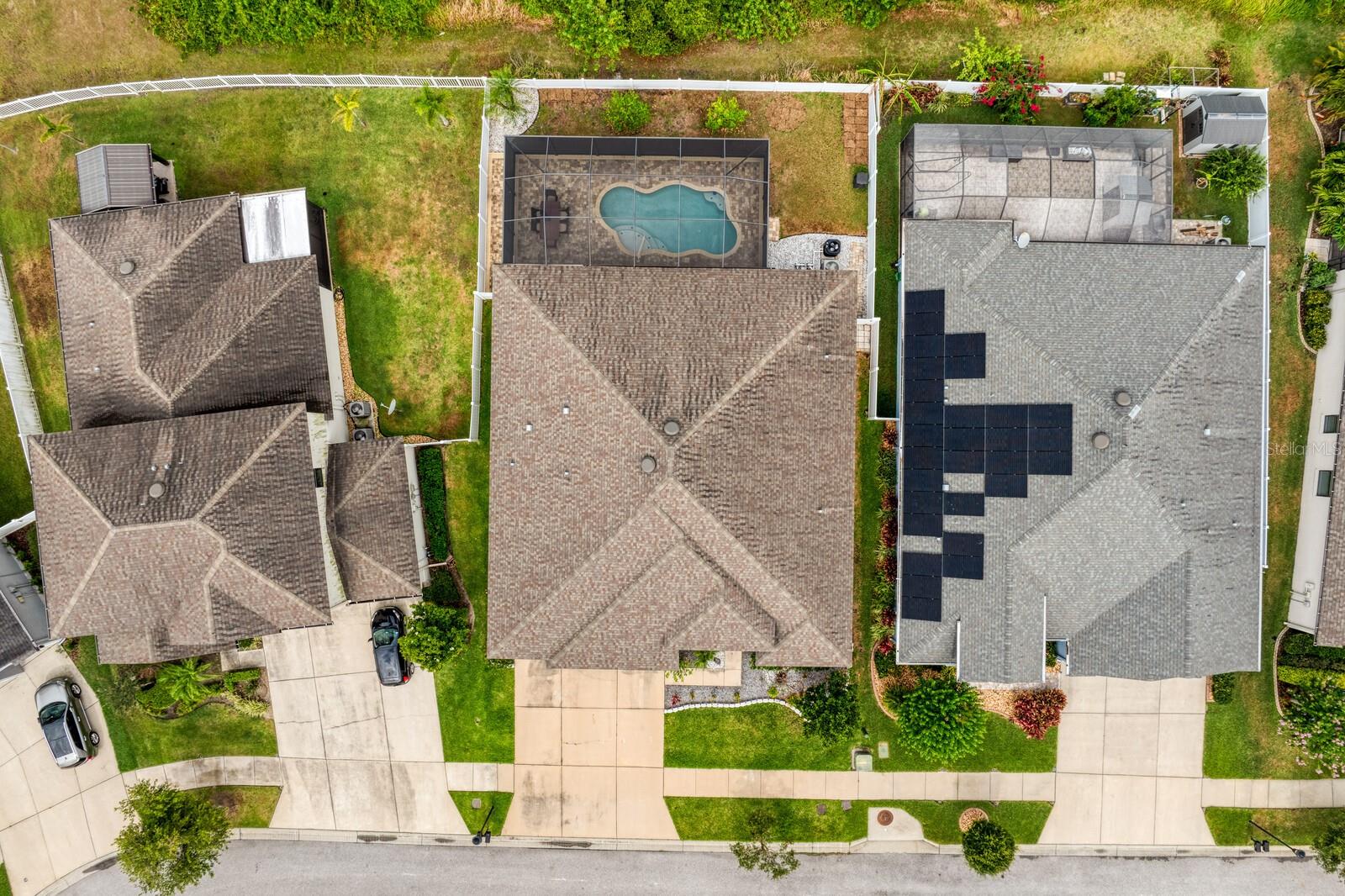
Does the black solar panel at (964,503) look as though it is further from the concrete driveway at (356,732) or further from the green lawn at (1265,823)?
the concrete driveway at (356,732)

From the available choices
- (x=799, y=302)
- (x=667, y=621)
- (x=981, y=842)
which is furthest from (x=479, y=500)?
(x=981, y=842)

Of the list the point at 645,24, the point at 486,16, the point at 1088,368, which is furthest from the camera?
the point at 486,16

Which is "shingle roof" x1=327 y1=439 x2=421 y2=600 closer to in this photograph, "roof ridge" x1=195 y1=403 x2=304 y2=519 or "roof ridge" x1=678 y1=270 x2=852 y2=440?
"roof ridge" x1=195 y1=403 x2=304 y2=519

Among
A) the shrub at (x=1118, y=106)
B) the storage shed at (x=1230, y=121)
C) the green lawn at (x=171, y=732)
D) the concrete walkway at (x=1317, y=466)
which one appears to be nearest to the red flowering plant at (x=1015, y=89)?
the shrub at (x=1118, y=106)

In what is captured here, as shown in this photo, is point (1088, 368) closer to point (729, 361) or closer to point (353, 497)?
point (729, 361)

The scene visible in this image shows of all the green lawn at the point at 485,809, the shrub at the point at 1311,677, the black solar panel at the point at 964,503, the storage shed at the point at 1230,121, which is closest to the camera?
the black solar panel at the point at 964,503

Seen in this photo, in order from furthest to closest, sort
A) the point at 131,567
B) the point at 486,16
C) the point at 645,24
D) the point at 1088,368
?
the point at 486,16, the point at 645,24, the point at 1088,368, the point at 131,567
